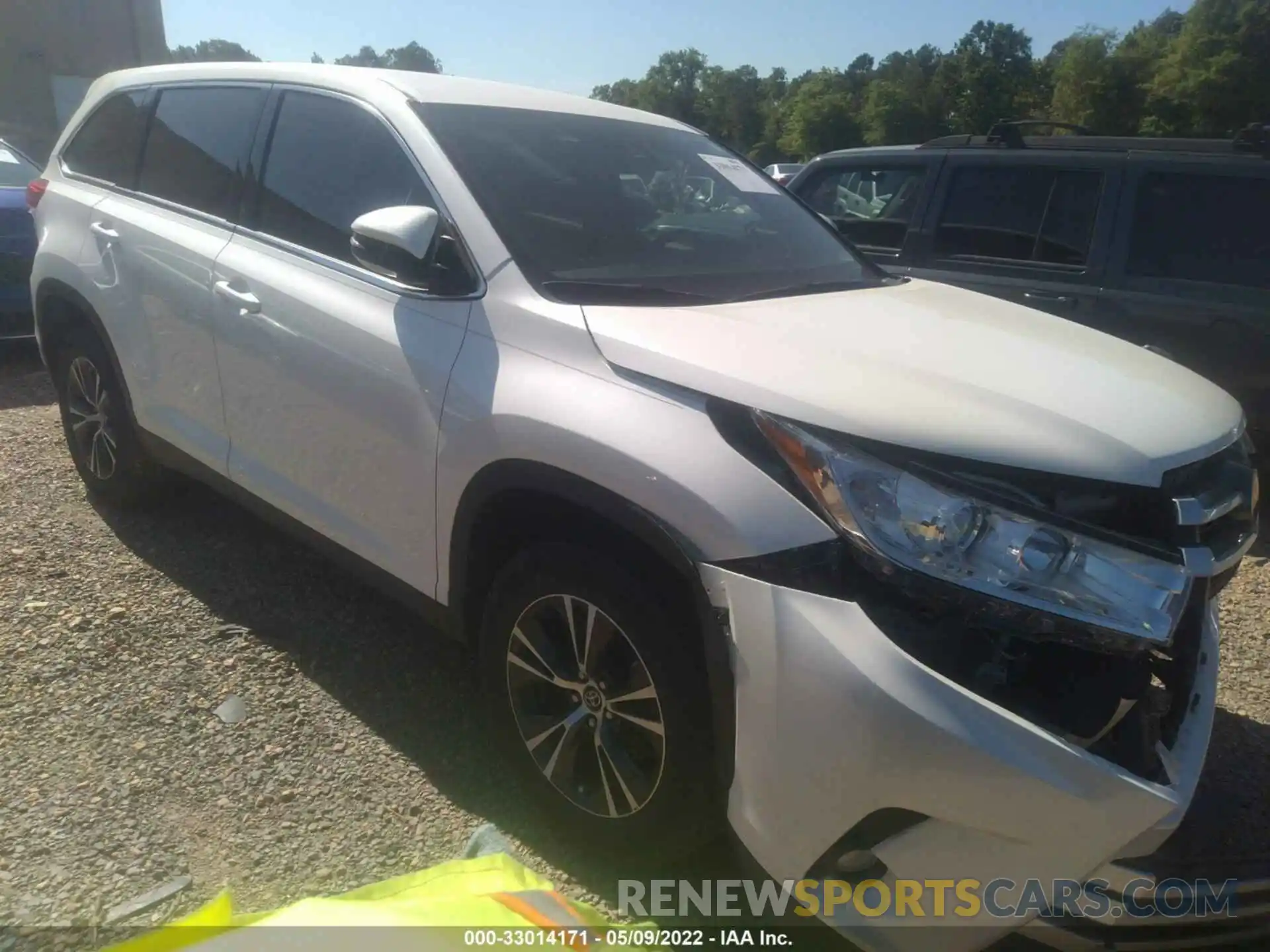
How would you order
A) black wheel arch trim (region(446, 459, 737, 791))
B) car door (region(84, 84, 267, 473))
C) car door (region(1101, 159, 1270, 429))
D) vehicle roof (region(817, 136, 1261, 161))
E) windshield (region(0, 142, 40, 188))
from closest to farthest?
1. black wheel arch trim (region(446, 459, 737, 791))
2. car door (region(84, 84, 267, 473))
3. car door (region(1101, 159, 1270, 429))
4. vehicle roof (region(817, 136, 1261, 161))
5. windshield (region(0, 142, 40, 188))

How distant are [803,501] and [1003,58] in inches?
3710

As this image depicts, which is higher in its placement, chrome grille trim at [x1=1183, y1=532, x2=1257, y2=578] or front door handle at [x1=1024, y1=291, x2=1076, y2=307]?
chrome grille trim at [x1=1183, y1=532, x2=1257, y2=578]

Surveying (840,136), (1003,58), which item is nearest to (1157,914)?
(840,136)

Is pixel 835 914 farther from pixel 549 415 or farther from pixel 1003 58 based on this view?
pixel 1003 58

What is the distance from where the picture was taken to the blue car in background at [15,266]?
6801 millimetres

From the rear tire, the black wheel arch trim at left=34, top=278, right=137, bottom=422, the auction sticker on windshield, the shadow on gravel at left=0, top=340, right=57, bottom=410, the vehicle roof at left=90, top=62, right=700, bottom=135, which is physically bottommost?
the shadow on gravel at left=0, top=340, right=57, bottom=410

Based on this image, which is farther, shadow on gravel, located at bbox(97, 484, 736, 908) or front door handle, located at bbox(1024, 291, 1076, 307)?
front door handle, located at bbox(1024, 291, 1076, 307)

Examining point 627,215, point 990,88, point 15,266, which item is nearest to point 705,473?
point 627,215

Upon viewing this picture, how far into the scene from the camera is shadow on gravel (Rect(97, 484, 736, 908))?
102 inches

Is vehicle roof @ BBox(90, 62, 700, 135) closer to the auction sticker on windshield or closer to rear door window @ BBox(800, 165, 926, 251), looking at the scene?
the auction sticker on windshield

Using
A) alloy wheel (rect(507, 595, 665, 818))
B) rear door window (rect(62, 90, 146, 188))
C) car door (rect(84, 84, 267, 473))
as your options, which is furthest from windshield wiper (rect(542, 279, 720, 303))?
rear door window (rect(62, 90, 146, 188))

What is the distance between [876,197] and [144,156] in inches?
154

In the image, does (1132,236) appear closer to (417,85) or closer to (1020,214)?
(1020,214)

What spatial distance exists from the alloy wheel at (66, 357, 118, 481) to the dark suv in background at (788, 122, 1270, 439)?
3.97m
